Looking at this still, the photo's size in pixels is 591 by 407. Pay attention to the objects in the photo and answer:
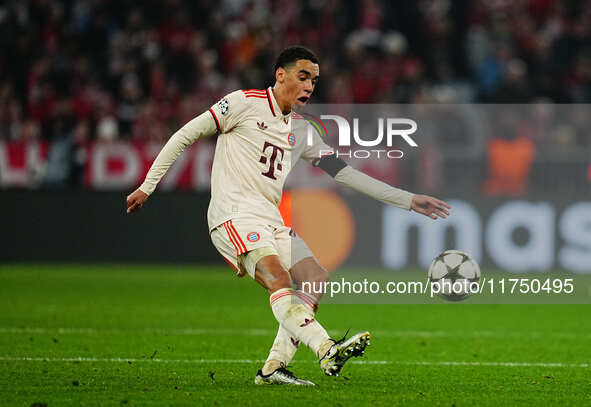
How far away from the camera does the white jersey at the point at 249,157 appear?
652 cm

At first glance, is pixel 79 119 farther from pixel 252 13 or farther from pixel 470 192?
pixel 470 192

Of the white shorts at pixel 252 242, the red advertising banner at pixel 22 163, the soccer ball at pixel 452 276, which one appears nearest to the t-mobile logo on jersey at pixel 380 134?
the red advertising banner at pixel 22 163

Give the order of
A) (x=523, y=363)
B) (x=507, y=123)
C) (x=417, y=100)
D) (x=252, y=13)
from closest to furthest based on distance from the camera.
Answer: (x=523, y=363), (x=507, y=123), (x=417, y=100), (x=252, y=13)

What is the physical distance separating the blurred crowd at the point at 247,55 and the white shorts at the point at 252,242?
926cm

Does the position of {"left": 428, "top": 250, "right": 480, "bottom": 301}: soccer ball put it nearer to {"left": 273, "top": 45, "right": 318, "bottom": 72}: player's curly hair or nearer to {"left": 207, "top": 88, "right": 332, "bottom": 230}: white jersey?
{"left": 207, "top": 88, "right": 332, "bottom": 230}: white jersey

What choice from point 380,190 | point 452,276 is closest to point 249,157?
point 380,190

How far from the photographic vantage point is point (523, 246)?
14039 millimetres

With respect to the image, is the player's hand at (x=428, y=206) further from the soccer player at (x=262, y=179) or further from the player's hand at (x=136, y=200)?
the player's hand at (x=136, y=200)

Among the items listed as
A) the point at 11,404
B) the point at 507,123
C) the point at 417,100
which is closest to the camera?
the point at 11,404

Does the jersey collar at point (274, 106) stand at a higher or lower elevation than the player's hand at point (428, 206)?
higher

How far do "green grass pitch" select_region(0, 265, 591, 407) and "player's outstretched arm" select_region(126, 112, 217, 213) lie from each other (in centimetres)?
113

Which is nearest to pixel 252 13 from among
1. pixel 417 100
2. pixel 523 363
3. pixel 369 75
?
pixel 369 75

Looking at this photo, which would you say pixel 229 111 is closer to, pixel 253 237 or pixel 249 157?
pixel 249 157

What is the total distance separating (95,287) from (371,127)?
13.6ft
